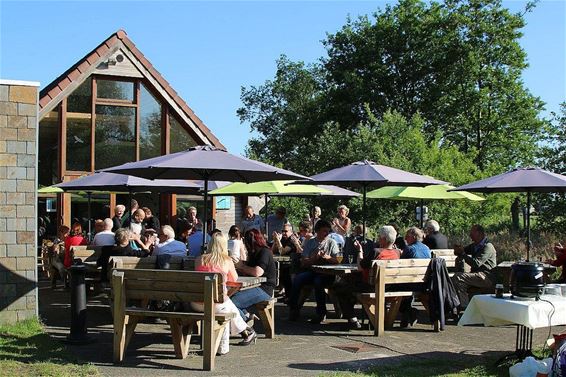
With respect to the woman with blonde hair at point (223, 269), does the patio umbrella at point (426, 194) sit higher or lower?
higher

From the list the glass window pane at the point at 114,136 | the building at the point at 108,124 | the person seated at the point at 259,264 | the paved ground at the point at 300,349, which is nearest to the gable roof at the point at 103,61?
the building at the point at 108,124

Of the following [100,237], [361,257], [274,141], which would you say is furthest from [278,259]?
[274,141]

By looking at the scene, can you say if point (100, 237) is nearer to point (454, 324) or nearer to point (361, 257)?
point (361, 257)

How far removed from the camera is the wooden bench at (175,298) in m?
6.98

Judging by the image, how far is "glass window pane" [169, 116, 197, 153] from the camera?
779 inches

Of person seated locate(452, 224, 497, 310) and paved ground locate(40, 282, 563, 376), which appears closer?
paved ground locate(40, 282, 563, 376)

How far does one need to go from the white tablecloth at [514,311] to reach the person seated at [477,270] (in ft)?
9.92

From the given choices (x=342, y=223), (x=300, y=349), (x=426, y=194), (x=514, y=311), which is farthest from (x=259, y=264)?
(x=426, y=194)

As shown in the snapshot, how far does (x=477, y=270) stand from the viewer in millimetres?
10375

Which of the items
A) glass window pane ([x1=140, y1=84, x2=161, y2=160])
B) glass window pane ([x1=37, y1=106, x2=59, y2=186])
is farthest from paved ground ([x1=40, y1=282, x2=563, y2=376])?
glass window pane ([x1=140, y1=84, x2=161, y2=160])

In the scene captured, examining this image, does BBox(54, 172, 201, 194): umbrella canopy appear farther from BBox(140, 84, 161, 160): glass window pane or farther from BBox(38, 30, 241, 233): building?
BBox(140, 84, 161, 160): glass window pane

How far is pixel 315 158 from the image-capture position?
35281mm

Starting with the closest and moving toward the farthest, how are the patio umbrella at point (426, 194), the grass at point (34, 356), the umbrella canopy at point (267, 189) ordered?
the grass at point (34, 356)
the umbrella canopy at point (267, 189)
the patio umbrella at point (426, 194)

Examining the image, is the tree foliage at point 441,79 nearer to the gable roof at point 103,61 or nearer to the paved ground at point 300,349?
the gable roof at point 103,61
